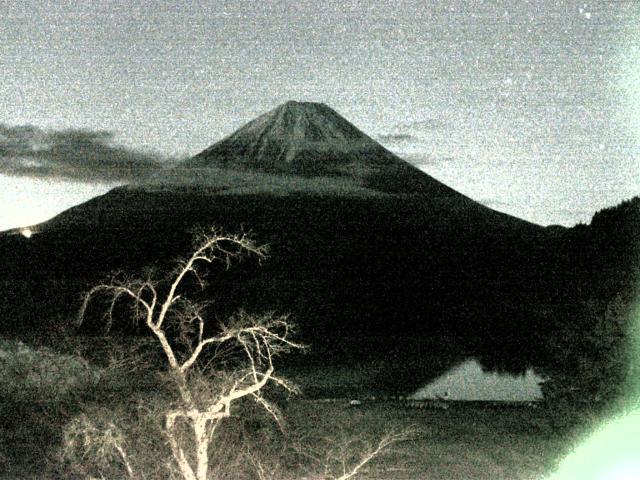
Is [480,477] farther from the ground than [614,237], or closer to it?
closer to it

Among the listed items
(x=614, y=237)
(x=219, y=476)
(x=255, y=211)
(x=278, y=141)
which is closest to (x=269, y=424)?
(x=219, y=476)

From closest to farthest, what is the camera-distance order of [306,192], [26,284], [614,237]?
[614,237] → [26,284] → [306,192]

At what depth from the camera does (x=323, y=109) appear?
9900 cm

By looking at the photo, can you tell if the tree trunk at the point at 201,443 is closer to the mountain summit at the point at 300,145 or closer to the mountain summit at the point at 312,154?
the mountain summit at the point at 312,154

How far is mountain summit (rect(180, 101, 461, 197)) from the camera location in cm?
9000

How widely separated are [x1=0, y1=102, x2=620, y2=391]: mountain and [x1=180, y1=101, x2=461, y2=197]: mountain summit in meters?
0.23

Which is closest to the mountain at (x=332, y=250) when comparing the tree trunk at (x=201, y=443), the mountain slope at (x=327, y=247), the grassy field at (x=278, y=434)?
the mountain slope at (x=327, y=247)

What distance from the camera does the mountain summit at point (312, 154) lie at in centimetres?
9000

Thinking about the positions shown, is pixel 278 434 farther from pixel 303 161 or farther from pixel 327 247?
pixel 303 161

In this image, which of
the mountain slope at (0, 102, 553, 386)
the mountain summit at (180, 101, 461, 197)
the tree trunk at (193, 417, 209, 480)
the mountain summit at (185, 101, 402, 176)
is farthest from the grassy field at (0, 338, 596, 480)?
the mountain summit at (185, 101, 402, 176)

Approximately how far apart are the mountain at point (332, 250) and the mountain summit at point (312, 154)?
233mm

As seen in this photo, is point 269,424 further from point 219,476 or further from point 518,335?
point 518,335

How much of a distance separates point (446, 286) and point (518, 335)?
69.2 feet

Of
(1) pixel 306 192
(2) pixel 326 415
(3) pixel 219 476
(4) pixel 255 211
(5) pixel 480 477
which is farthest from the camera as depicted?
(1) pixel 306 192
